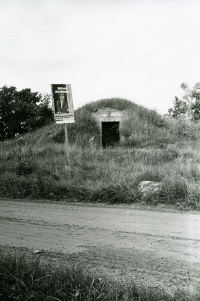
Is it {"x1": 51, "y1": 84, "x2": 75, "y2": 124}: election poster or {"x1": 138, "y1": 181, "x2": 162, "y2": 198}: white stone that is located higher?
{"x1": 51, "y1": 84, "x2": 75, "y2": 124}: election poster

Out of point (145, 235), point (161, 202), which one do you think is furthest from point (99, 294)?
point (161, 202)

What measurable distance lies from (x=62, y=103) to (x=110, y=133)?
12234mm

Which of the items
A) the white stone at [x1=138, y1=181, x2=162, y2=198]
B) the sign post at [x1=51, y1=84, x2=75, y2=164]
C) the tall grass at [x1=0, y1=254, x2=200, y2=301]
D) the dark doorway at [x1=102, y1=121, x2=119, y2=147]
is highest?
the sign post at [x1=51, y1=84, x2=75, y2=164]

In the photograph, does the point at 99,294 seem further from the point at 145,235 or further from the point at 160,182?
the point at 160,182

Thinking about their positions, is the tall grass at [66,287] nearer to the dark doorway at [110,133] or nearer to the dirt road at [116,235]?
the dirt road at [116,235]

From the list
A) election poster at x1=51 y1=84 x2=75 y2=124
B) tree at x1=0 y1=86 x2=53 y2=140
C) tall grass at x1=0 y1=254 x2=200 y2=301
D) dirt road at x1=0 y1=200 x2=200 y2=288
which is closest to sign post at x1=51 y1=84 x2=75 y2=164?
election poster at x1=51 y1=84 x2=75 y2=124

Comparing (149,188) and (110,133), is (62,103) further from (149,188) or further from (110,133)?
(110,133)

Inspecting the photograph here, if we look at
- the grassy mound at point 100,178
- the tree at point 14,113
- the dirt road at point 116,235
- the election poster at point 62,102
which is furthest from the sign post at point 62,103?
the tree at point 14,113

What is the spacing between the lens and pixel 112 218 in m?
8.23

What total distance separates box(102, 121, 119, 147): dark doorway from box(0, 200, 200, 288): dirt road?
17.4 metres

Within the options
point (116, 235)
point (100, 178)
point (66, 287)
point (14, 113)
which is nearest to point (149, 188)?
point (100, 178)

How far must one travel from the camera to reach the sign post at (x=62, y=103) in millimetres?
15241

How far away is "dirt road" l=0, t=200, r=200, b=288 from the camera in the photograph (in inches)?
201

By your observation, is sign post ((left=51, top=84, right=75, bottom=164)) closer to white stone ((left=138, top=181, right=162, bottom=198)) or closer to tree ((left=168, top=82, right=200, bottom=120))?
white stone ((left=138, top=181, right=162, bottom=198))
